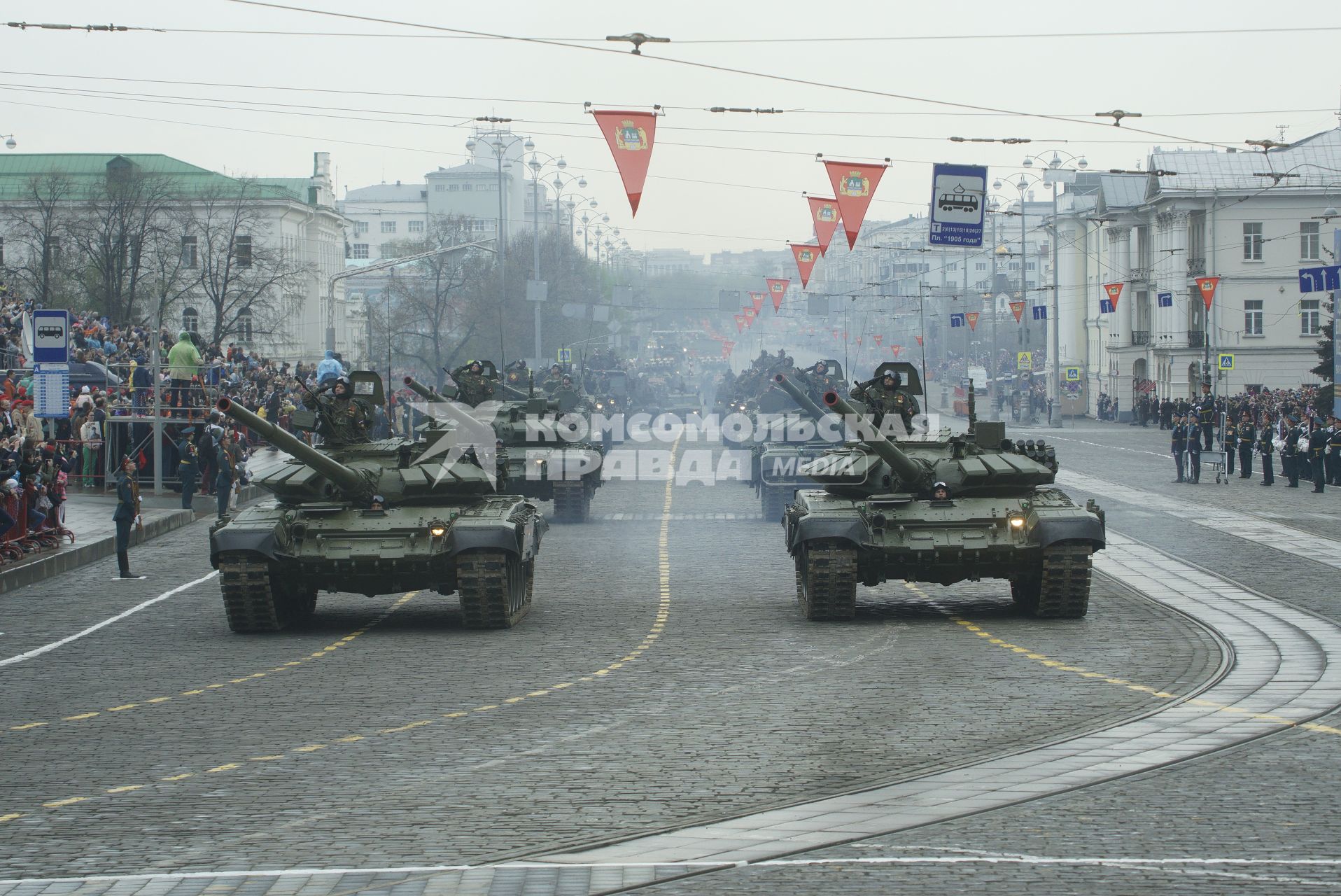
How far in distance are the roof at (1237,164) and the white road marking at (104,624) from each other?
188ft

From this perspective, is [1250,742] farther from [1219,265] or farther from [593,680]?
[1219,265]

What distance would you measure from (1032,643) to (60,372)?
15.0 m

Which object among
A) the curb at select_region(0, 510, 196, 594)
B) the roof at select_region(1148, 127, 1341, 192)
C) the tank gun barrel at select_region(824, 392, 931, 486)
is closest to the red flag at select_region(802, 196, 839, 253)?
the curb at select_region(0, 510, 196, 594)

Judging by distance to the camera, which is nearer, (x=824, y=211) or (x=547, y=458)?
(x=547, y=458)

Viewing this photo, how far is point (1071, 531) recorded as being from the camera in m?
17.0

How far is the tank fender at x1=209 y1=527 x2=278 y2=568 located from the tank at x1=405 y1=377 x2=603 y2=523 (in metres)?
11.8

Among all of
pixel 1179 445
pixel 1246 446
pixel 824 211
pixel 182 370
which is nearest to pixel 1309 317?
pixel 1246 446

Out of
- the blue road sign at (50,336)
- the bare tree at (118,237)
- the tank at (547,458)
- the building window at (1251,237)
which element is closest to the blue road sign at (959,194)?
the tank at (547,458)

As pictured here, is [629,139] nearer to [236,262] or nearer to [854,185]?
[854,185]

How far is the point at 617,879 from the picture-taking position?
8.10 metres

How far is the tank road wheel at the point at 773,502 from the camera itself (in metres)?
30.1

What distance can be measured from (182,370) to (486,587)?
731 inches

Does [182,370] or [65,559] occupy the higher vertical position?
[182,370]

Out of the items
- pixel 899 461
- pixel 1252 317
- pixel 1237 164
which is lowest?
pixel 899 461
